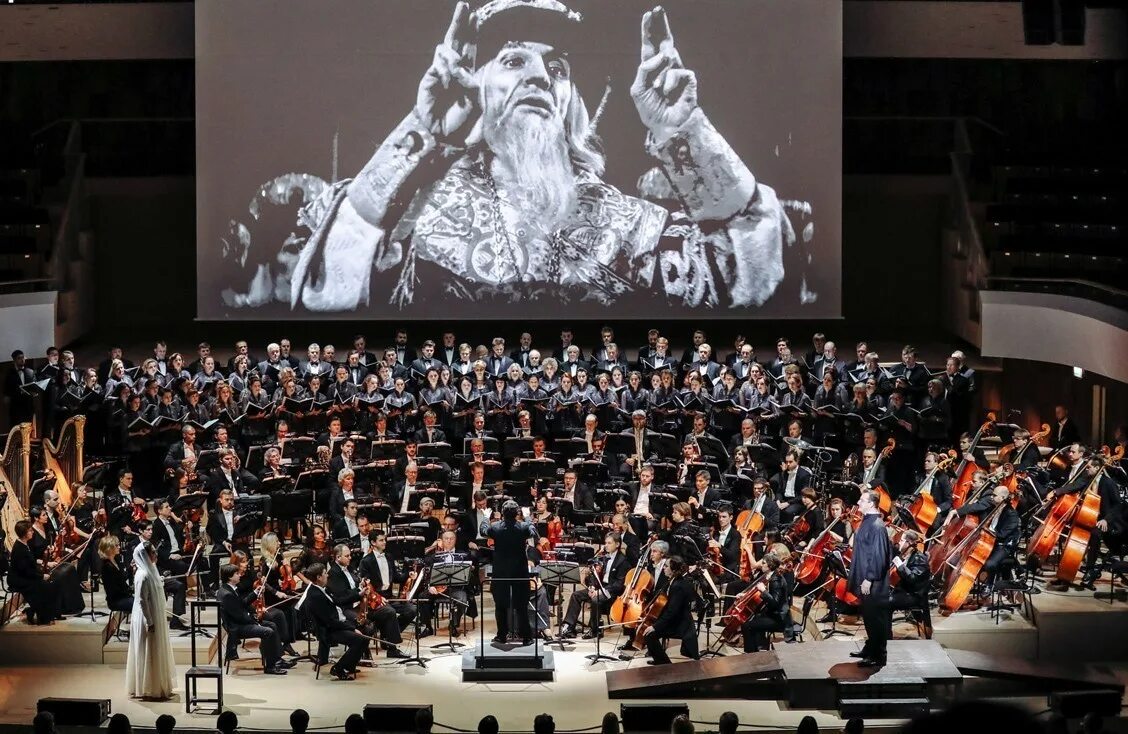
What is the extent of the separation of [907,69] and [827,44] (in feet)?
9.82

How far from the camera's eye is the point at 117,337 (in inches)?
821

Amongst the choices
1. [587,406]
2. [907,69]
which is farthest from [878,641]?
[907,69]

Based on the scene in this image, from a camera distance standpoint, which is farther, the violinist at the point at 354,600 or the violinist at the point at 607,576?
the violinist at the point at 607,576

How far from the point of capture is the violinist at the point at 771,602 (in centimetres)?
1212

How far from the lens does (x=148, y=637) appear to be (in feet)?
38.2

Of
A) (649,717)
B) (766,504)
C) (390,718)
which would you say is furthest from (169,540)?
(766,504)

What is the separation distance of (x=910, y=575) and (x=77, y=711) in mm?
6300

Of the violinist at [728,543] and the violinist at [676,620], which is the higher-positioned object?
the violinist at [728,543]

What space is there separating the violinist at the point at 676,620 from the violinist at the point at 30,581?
498cm

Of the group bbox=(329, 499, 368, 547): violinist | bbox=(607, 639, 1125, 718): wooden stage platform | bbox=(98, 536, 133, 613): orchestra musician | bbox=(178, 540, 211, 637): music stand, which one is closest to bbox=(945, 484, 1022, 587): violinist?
bbox=(607, 639, 1125, 718): wooden stage platform

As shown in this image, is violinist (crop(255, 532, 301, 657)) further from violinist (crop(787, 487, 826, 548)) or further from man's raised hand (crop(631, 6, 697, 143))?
man's raised hand (crop(631, 6, 697, 143))

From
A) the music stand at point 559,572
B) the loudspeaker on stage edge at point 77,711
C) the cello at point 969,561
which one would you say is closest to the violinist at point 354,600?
the music stand at point 559,572

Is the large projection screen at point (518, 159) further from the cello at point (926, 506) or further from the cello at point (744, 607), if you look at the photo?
the cello at point (744, 607)

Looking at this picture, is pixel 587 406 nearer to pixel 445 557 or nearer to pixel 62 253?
pixel 445 557
